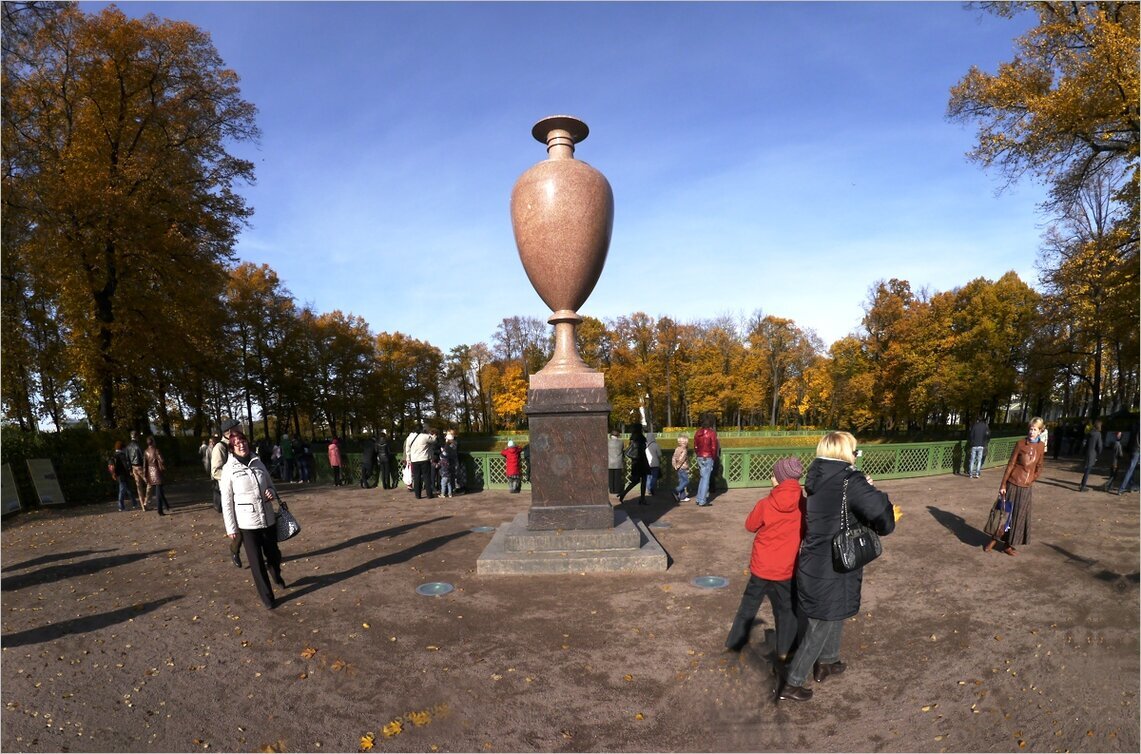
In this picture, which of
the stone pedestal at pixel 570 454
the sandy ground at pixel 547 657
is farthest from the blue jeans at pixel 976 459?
the stone pedestal at pixel 570 454

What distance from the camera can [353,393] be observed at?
3569 centimetres

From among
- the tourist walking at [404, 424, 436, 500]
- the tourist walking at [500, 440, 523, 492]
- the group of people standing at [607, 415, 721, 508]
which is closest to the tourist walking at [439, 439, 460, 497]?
the tourist walking at [404, 424, 436, 500]

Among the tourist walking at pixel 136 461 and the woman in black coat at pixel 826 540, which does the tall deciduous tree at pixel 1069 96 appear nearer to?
the woman in black coat at pixel 826 540

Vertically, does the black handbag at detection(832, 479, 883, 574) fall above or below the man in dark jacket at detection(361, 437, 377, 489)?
above

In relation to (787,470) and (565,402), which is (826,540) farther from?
(565,402)

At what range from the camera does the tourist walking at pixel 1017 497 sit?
6.64 metres

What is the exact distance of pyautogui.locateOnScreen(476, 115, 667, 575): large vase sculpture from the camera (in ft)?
21.5

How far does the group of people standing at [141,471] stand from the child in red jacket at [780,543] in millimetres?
11718

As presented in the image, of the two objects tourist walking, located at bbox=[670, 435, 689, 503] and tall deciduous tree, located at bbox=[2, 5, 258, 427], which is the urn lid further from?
tall deciduous tree, located at bbox=[2, 5, 258, 427]

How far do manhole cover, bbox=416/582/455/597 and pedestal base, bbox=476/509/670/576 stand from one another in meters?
0.47

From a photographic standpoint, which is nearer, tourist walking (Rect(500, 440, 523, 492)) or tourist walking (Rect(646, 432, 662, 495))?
tourist walking (Rect(646, 432, 662, 495))

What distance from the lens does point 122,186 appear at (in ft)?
51.5

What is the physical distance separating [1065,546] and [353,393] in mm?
35134

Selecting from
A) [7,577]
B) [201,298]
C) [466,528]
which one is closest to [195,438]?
[201,298]
